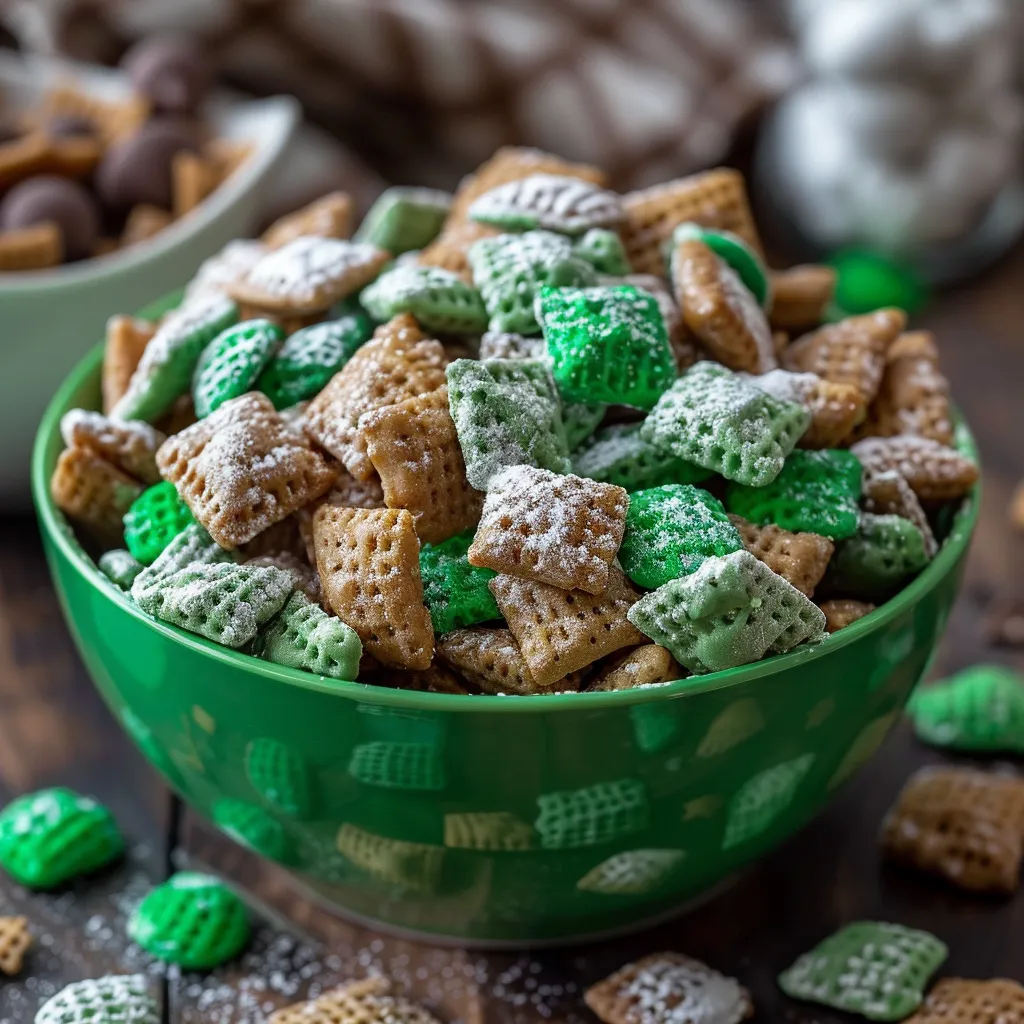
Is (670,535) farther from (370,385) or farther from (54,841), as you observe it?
(54,841)

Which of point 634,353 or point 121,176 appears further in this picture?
point 121,176

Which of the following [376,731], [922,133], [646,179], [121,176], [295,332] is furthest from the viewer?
[646,179]

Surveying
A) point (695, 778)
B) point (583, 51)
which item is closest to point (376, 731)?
point (695, 778)

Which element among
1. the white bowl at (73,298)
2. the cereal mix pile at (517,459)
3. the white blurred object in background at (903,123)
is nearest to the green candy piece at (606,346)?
the cereal mix pile at (517,459)

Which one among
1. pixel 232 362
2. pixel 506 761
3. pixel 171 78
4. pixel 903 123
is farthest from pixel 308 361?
pixel 903 123

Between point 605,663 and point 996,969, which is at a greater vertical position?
point 605,663

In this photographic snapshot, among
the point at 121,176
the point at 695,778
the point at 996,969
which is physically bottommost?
the point at 996,969

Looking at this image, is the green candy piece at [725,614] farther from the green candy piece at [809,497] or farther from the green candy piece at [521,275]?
the green candy piece at [521,275]

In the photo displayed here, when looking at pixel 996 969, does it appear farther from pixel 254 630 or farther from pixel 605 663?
pixel 254 630

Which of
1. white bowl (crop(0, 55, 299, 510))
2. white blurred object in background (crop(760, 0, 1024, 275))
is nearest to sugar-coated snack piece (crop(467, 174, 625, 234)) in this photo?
white bowl (crop(0, 55, 299, 510))
